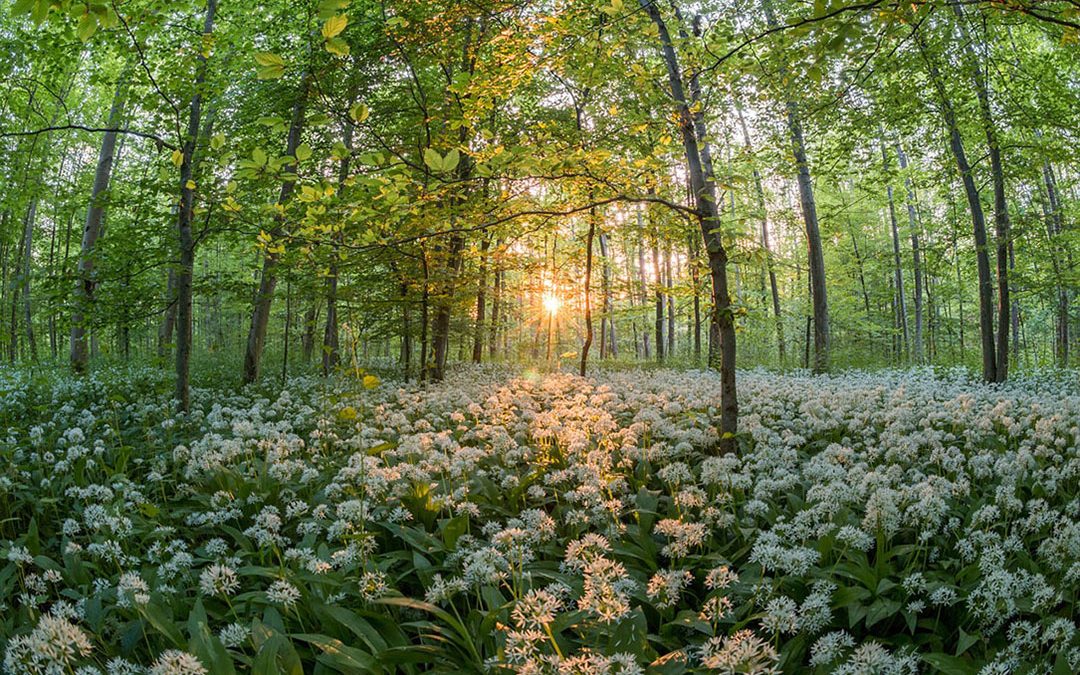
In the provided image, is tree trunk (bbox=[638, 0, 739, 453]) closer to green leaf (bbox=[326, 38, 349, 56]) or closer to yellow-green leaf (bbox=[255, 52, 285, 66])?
green leaf (bbox=[326, 38, 349, 56])

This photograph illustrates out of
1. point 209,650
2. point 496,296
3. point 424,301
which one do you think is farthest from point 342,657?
Answer: point 496,296

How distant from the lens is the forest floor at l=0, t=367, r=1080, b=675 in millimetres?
2633

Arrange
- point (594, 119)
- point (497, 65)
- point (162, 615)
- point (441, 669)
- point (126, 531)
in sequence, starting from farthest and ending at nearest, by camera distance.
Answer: point (594, 119)
point (497, 65)
point (126, 531)
point (162, 615)
point (441, 669)

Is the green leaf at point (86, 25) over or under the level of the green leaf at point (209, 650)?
over

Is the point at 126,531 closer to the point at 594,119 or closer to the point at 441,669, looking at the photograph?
the point at 441,669

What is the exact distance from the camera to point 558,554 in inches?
148

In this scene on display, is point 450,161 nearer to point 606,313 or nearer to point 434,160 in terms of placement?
point 434,160

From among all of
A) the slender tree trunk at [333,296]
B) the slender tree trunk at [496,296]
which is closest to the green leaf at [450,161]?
the slender tree trunk at [496,296]

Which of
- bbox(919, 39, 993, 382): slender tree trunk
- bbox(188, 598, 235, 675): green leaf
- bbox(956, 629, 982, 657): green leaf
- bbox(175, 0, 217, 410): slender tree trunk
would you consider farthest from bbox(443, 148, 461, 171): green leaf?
bbox(919, 39, 993, 382): slender tree trunk

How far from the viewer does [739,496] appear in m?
4.63

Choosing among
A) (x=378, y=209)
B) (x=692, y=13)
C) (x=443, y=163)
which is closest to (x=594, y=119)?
(x=692, y=13)

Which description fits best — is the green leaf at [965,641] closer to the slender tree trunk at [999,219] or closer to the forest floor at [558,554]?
the forest floor at [558,554]

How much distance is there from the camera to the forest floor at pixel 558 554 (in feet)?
8.64

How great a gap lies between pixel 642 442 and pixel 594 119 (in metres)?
13.9
